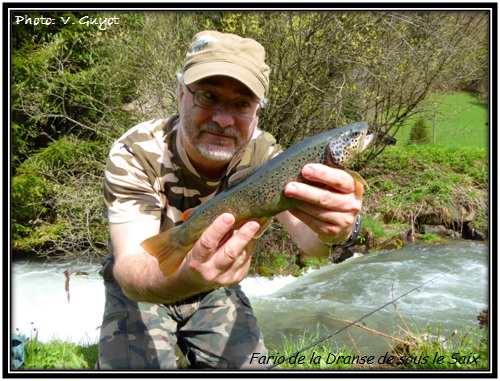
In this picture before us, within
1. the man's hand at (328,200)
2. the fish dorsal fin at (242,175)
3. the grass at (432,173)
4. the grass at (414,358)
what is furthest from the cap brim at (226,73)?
the grass at (432,173)

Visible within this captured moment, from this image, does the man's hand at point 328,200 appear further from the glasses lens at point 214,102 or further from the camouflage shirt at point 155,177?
the camouflage shirt at point 155,177

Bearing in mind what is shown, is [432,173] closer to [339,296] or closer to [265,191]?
[339,296]

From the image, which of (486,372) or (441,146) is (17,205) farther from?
(441,146)

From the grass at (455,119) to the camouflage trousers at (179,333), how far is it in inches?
414

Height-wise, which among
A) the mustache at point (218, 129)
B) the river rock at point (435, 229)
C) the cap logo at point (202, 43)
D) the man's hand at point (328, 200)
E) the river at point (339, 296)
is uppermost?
the cap logo at point (202, 43)

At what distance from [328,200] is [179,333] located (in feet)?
6.25

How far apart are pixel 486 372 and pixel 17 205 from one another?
993 cm

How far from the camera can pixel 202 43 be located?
10.2ft

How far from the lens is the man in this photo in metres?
2.31

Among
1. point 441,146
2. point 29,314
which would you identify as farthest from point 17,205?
point 441,146

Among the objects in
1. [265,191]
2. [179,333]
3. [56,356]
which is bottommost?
[56,356]

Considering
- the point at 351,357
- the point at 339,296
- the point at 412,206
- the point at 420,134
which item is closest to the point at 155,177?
the point at 351,357

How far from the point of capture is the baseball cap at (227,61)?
2.84 metres

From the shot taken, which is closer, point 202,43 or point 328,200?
point 328,200
